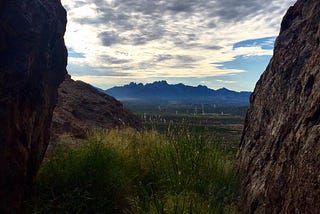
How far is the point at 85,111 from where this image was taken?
1747 centimetres

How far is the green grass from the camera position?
6.32 metres

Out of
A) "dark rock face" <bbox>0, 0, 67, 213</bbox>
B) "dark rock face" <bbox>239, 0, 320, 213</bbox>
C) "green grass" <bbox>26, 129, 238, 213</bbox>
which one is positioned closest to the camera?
"dark rock face" <bbox>239, 0, 320, 213</bbox>

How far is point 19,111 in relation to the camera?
615 centimetres

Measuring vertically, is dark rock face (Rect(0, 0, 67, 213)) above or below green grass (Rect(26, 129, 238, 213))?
above

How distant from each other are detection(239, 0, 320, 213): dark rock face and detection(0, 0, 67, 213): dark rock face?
138 inches

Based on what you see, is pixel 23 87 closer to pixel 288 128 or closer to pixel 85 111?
pixel 288 128

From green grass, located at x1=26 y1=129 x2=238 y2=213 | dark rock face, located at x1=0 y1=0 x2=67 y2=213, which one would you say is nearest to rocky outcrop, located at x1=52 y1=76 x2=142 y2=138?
green grass, located at x1=26 y1=129 x2=238 y2=213

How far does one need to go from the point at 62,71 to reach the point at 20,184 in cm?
235

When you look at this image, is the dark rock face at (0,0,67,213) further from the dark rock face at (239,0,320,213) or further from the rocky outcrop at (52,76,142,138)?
the rocky outcrop at (52,76,142,138)

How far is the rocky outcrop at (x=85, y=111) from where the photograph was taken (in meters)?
14.4

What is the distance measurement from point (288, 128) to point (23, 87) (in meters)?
3.93

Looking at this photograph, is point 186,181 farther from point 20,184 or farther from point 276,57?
point 276,57

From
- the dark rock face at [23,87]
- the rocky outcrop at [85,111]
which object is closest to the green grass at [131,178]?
the dark rock face at [23,87]

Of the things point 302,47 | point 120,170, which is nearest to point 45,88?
point 120,170
